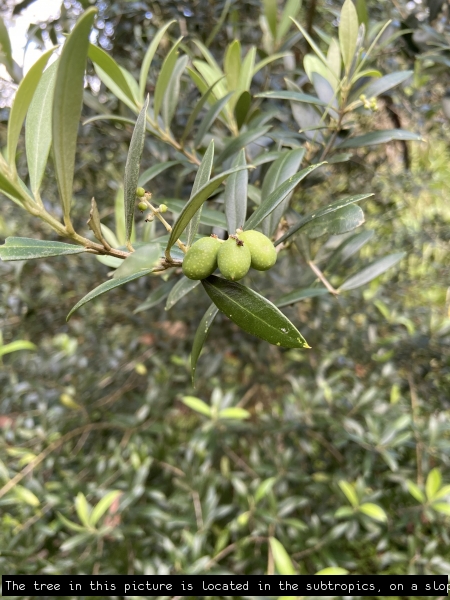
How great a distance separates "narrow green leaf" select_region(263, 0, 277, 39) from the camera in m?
0.66

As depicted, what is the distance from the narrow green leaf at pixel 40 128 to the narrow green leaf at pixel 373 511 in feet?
2.88

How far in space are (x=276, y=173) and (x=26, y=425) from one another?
3.40ft

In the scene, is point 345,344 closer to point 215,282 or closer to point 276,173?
point 276,173

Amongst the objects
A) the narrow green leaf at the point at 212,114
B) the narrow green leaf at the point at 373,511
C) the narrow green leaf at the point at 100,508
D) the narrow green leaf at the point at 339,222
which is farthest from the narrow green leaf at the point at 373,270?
the narrow green leaf at the point at 100,508

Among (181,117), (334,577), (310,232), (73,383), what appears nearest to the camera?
(310,232)

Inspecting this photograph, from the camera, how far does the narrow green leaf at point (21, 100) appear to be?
29cm

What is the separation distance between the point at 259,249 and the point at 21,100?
22 cm

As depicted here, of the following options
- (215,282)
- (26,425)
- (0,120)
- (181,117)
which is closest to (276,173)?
(215,282)

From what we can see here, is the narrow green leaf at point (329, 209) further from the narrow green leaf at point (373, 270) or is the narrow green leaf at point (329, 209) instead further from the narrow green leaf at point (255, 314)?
the narrow green leaf at point (373, 270)

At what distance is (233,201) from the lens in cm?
41

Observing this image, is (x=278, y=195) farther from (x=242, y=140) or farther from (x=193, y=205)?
(x=242, y=140)

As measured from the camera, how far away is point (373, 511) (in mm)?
825

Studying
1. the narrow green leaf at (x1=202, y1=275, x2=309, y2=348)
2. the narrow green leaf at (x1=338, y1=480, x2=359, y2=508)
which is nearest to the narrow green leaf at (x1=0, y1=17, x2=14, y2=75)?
the narrow green leaf at (x1=202, y1=275, x2=309, y2=348)

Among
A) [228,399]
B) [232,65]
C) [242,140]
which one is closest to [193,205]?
[242,140]
